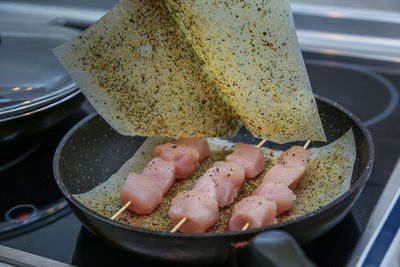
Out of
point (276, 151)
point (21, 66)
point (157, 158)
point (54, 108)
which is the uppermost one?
point (21, 66)

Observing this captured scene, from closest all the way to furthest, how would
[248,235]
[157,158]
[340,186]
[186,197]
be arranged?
1. [248,235]
2. [186,197]
3. [340,186]
4. [157,158]

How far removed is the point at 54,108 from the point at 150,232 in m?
0.65

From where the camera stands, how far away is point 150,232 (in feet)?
3.10

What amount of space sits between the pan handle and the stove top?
0.29m

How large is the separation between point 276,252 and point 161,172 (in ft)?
1.89

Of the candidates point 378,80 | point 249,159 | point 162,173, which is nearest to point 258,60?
point 249,159

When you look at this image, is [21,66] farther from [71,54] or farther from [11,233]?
[11,233]

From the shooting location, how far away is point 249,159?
1350 millimetres

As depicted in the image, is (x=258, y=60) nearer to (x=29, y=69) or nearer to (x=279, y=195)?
(x=279, y=195)

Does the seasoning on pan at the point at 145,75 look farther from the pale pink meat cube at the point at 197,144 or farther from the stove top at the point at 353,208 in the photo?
the stove top at the point at 353,208

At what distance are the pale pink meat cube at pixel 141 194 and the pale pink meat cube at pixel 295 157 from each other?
0.35 meters

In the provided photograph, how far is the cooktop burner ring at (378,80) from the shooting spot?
1683mm

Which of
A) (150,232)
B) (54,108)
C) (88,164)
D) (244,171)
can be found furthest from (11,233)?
(244,171)

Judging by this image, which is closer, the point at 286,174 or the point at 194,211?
the point at 194,211
